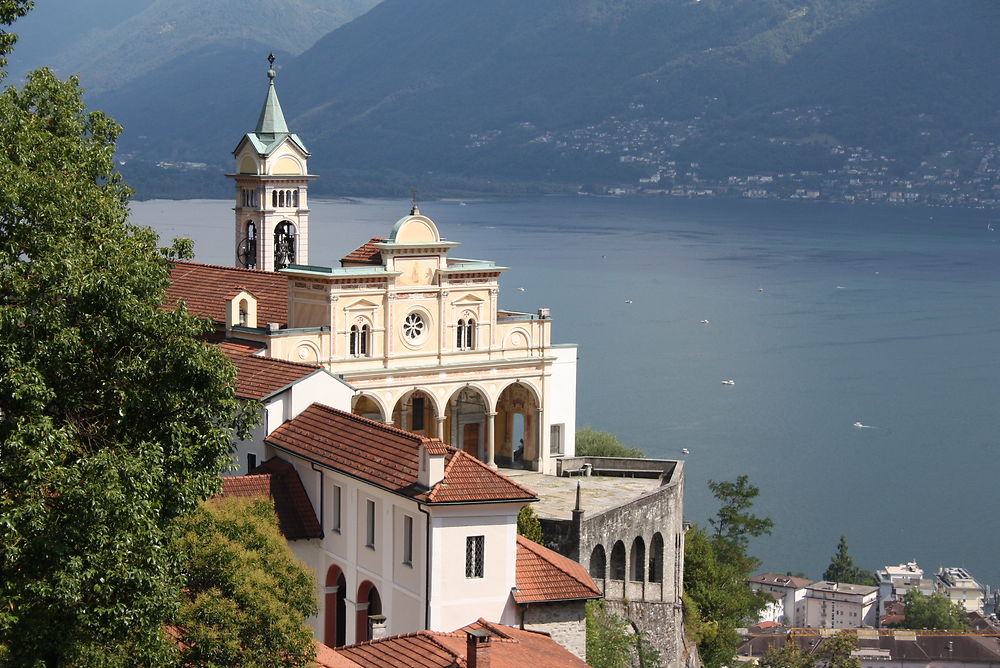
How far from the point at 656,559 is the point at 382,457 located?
12723 millimetres

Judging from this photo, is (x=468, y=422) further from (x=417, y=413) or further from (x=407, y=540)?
(x=407, y=540)

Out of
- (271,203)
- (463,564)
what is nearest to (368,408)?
(271,203)

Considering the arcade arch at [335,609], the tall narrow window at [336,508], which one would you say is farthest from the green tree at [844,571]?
the tall narrow window at [336,508]

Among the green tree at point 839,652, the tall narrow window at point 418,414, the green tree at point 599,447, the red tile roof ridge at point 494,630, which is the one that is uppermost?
the tall narrow window at point 418,414

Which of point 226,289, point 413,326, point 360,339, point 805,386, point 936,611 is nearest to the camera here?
point 360,339

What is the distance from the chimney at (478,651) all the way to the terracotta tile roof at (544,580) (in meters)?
4.67

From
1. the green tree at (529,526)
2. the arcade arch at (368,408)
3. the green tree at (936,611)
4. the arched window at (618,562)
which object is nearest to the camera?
the green tree at (529,526)

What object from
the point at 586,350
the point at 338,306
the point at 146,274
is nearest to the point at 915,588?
the point at 586,350

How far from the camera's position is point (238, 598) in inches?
811

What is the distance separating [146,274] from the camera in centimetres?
1728

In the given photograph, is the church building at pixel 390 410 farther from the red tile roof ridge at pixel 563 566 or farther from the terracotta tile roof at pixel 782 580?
the terracotta tile roof at pixel 782 580

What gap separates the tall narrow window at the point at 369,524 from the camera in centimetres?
2853

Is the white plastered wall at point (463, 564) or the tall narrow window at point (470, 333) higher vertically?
the tall narrow window at point (470, 333)

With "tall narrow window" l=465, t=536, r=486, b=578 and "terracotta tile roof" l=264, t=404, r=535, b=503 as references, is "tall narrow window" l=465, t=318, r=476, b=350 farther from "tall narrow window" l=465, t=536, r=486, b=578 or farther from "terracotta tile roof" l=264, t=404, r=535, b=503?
"tall narrow window" l=465, t=536, r=486, b=578
